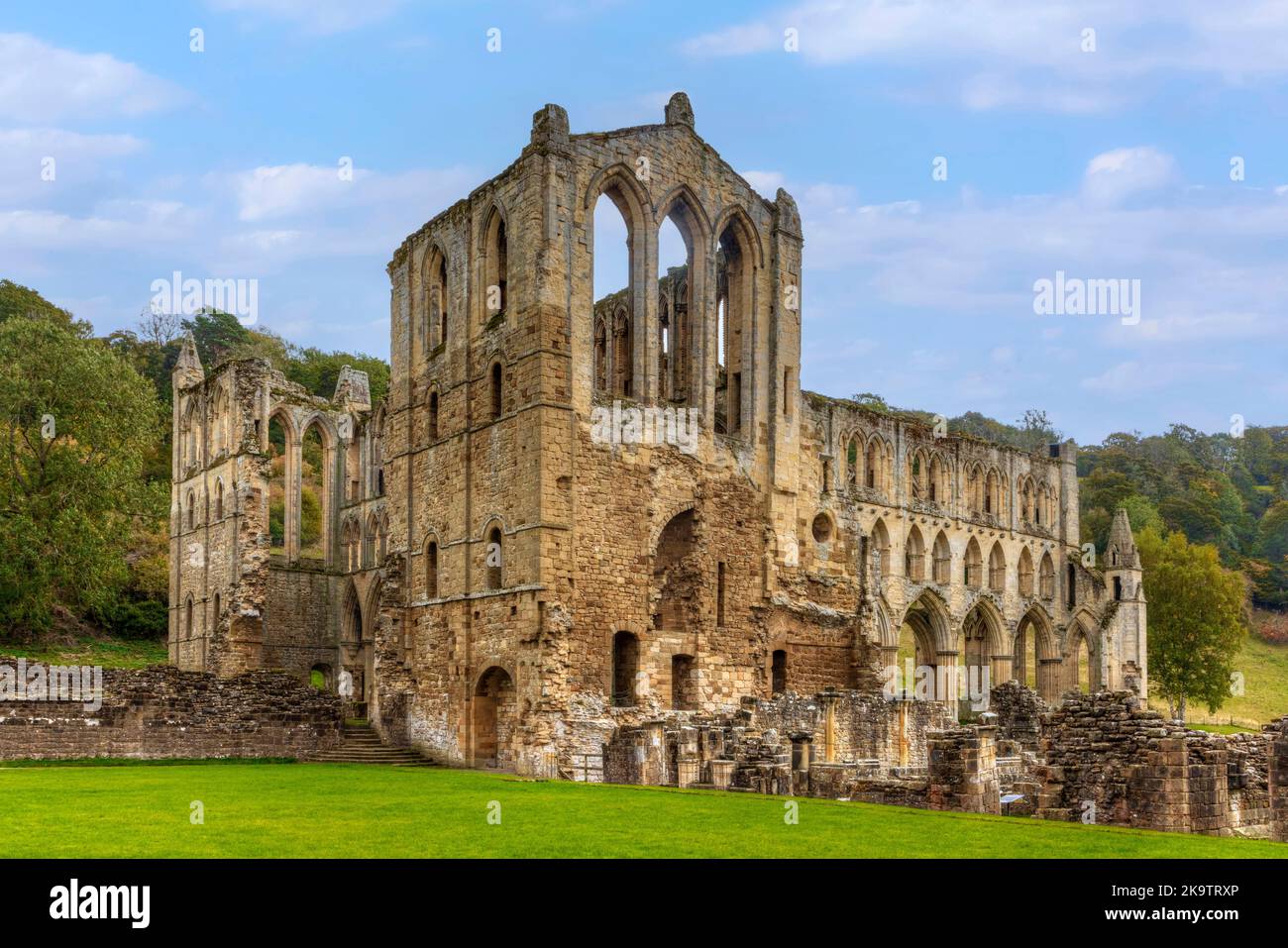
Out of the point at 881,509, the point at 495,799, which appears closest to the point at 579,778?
the point at 495,799

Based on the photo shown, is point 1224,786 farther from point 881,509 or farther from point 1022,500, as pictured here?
point 1022,500

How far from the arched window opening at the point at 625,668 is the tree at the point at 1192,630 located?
33.3m

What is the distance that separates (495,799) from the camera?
17.8 meters

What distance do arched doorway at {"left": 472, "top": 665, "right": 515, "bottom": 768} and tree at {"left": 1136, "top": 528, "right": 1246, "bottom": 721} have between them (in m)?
35.1

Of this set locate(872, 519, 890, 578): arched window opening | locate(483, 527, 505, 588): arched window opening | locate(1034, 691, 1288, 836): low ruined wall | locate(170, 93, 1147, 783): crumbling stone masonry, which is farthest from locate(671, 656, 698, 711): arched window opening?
locate(872, 519, 890, 578): arched window opening

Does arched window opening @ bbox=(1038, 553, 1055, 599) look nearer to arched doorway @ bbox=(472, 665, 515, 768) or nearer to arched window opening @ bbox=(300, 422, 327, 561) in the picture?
arched doorway @ bbox=(472, 665, 515, 768)

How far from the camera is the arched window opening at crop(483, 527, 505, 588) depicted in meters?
28.5

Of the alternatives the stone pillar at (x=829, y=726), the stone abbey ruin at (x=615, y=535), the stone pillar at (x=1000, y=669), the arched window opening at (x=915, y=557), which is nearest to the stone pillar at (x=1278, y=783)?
the stone abbey ruin at (x=615, y=535)

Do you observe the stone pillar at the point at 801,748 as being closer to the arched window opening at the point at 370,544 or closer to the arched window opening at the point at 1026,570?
the arched window opening at the point at 370,544

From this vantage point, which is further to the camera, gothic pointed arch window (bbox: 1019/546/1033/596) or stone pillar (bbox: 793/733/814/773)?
gothic pointed arch window (bbox: 1019/546/1033/596)

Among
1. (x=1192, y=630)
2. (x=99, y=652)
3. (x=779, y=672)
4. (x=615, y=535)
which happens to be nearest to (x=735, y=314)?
(x=615, y=535)

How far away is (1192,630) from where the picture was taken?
2172 inches
